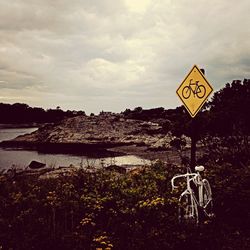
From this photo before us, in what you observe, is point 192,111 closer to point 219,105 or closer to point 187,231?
point 187,231

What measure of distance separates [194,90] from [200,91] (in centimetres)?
13

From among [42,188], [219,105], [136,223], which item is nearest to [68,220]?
[136,223]

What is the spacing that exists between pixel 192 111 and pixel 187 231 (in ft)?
7.75

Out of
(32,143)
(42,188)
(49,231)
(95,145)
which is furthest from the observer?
(32,143)

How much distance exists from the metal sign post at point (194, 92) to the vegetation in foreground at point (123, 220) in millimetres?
1192

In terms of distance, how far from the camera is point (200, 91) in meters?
7.25

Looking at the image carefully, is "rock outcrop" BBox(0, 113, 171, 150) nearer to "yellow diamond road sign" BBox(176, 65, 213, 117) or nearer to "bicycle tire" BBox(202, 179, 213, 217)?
"bicycle tire" BBox(202, 179, 213, 217)

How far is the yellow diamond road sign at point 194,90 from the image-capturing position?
7199 mm

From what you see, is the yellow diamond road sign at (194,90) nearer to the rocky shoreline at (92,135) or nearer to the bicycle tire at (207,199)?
the bicycle tire at (207,199)

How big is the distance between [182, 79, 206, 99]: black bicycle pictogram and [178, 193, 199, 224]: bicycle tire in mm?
2002

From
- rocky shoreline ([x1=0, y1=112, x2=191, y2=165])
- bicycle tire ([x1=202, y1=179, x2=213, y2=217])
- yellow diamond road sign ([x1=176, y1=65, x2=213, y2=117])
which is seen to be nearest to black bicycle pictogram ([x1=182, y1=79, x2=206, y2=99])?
yellow diamond road sign ([x1=176, y1=65, x2=213, y2=117])

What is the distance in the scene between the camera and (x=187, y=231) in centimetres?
642

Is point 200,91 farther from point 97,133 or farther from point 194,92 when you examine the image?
point 97,133

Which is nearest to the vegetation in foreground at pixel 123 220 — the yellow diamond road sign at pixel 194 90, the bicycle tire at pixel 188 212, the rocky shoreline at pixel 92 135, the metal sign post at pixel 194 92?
the bicycle tire at pixel 188 212
